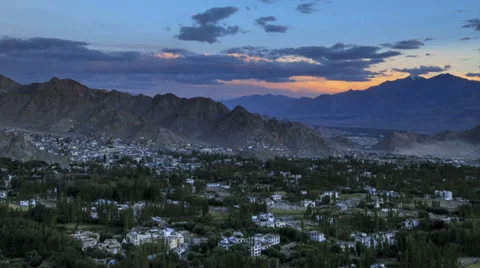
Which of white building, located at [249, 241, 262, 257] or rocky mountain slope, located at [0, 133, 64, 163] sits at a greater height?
rocky mountain slope, located at [0, 133, 64, 163]

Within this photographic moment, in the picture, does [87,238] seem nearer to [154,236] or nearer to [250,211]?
[154,236]

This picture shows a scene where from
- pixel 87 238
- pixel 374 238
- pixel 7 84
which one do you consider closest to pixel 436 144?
pixel 7 84

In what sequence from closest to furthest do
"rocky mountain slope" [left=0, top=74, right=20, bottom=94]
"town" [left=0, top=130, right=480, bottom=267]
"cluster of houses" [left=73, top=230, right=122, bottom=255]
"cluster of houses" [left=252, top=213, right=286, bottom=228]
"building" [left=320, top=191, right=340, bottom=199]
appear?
"town" [left=0, top=130, right=480, bottom=267]
"cluster of houses" [left=73, top=230, right=122, bottom=255]
"cluster of houses" [left=252, top=213, right=286, bottom=228]
"building" [left=320, top=191, right=340, bottom=199]
"rocky mountain slope" [left=0, top=74, right=20, bottom=94]

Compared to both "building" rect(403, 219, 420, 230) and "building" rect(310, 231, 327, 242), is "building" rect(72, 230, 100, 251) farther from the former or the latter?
"building" rect(403, 219, 420, 230)

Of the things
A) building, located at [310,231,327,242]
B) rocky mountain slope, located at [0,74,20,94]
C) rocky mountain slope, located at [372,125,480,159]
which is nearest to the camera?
building, located at [310,231,327,242]

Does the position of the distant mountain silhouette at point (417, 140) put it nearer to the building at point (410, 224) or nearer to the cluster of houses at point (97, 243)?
the building at point (410, 224)

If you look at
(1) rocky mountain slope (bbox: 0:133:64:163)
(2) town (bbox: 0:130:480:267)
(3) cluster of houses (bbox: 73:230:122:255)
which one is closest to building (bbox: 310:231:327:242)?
(2) town (bbox: 0:130:480:267)

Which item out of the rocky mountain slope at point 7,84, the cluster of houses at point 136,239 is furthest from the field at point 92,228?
the rocky mountain slope at point 7,84

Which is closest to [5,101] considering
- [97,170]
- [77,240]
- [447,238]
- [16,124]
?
[16,124]
